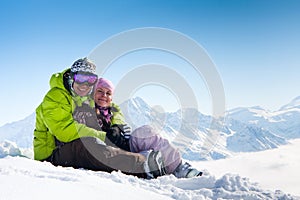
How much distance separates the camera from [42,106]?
536 cm

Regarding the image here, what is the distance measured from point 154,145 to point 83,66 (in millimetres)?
1798

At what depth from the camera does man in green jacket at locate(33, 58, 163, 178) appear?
4.71 metres

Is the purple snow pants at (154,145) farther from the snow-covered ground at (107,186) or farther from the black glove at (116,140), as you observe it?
the snow-covered ground at (107,186)

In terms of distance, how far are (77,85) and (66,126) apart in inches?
31.5

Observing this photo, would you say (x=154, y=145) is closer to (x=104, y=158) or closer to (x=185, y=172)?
(x=185, y=172)

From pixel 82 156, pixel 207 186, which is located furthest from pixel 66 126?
pixel 207 186

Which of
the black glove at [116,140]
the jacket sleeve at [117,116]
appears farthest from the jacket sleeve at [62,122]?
the jacket sleeve at [117,116]

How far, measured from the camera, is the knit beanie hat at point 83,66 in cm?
560

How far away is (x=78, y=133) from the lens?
504cm

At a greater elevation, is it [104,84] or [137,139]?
[104,84]

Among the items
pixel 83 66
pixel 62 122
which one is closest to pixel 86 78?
pixel 83 66

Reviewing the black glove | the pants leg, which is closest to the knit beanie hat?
the black glove

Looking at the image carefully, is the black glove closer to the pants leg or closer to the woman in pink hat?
the woman in pink hat

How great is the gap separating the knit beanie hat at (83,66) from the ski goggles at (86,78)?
7 centimetres
